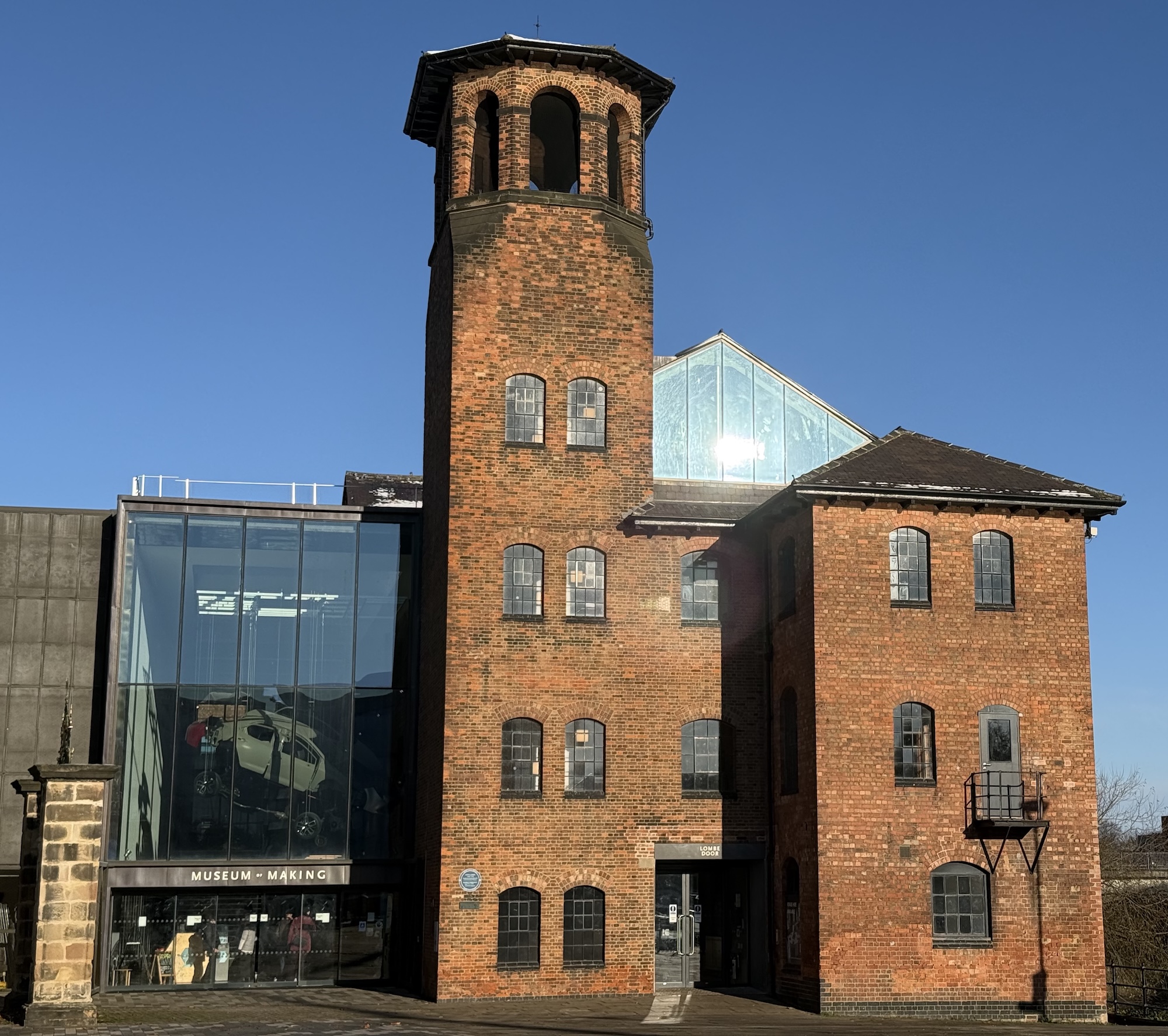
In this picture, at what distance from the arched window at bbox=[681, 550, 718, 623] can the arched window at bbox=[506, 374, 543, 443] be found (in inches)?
149

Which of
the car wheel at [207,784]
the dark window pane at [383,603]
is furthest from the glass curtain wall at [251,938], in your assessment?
the dark window pane at [383,603]

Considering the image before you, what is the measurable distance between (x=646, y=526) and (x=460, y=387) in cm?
445

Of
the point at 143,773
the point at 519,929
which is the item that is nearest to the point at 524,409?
Result: the point at 519,929

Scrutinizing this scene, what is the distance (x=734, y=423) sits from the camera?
3108 cm

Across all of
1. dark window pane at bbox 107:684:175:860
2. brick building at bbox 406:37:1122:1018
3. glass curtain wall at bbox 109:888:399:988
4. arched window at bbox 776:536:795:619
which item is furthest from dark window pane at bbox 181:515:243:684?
arched window at bbox 776:536:795:619

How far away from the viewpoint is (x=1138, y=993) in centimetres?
3491

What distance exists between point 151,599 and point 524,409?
8632mm

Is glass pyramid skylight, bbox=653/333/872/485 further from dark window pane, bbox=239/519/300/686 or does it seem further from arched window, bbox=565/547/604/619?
dark window pane, bbox=239/519/300/686

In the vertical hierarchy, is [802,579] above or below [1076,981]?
above

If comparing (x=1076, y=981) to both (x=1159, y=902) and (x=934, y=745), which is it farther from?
(x=1159, y=902)

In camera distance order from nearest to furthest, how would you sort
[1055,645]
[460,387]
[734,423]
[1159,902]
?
1. [1055,645]
2. [460,387]
3. [734,423]
4. [1159,902]

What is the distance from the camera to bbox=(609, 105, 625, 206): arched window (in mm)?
30344

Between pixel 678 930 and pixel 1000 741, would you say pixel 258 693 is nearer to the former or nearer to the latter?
pixel 678 930

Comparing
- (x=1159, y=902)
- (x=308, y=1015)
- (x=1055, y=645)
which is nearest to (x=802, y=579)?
(x=1055, y=645)
